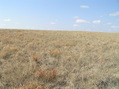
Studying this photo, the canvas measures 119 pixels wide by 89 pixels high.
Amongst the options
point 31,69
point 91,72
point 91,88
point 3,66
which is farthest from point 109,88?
point 3,66

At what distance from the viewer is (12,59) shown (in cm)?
668

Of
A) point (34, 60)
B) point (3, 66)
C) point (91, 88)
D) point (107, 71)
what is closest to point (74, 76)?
point (91, 88)

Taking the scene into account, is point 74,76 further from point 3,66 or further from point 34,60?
point 3,66

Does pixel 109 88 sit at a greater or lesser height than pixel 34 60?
lesser

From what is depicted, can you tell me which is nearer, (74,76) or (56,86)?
(56,86)

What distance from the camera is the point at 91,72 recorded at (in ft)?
18.4

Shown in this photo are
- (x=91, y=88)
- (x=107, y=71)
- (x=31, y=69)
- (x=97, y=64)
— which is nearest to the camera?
(x=91, y=88)

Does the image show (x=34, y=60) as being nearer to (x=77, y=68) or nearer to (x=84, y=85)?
(x=77, y=68)

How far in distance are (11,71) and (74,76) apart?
2.49 meters

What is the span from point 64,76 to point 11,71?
210cm

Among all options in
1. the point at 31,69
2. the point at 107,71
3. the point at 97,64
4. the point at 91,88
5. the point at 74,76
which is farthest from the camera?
the point at 97,64

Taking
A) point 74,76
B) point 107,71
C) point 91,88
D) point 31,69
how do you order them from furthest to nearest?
1. point 107,71
2. point 31,69
3. point 74,76
4. point 91,88

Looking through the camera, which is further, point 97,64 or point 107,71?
point 97,64

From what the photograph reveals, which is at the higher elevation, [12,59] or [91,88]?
[12,59]
